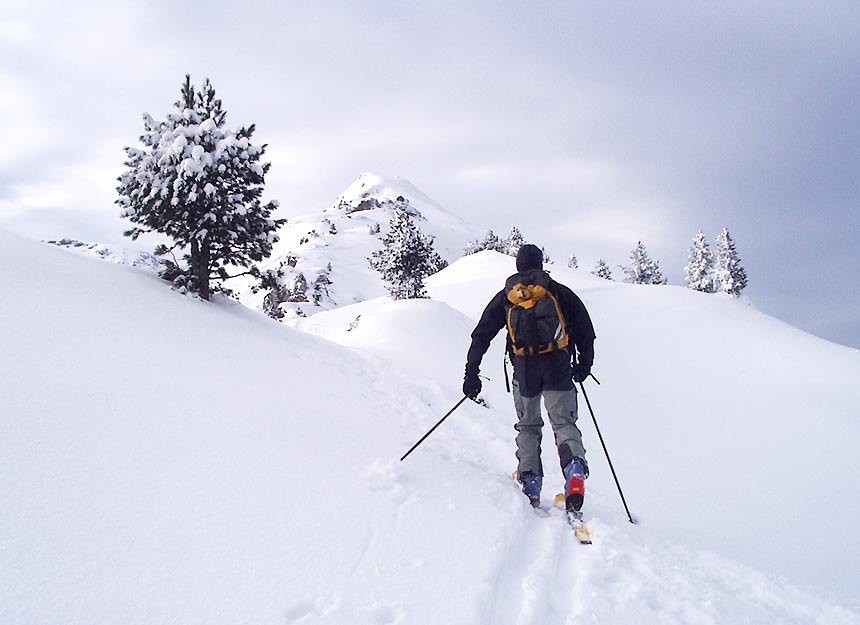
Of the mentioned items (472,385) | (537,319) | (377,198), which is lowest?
(472,385)

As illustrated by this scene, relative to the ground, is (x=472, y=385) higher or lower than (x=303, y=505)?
higher

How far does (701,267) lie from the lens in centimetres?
6356

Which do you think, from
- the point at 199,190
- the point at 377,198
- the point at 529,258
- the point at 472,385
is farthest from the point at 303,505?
the point at 377,198

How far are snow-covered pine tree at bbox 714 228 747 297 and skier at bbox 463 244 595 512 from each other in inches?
2647

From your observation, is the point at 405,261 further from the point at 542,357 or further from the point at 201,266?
the point at 542,357

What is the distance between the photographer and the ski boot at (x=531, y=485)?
4.57 m

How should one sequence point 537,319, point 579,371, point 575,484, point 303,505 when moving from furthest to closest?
point 579,371 → point 537,319 → point 575,484 → point 303,505

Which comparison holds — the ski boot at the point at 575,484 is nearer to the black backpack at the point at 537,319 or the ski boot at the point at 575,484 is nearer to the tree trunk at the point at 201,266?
the black backpack at the point at 537,319

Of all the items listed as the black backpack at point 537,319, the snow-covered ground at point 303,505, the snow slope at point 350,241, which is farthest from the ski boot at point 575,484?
the snow slope at point 350,241

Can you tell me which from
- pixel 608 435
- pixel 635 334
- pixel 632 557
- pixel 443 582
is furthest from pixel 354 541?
pixel 635 334

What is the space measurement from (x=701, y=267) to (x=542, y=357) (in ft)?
229

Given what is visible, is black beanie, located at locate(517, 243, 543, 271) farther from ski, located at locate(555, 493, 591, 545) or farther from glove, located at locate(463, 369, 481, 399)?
ski, located at locate(555, 493, 591, 545)

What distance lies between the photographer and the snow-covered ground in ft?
8.20

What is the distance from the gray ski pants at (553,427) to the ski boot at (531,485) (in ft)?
0.16
